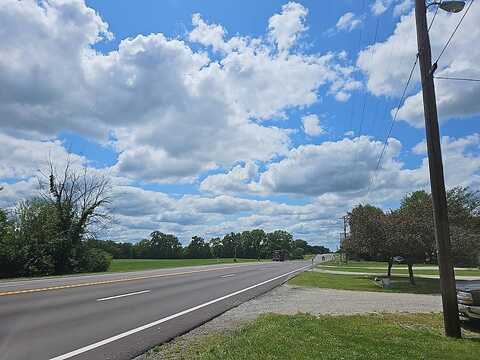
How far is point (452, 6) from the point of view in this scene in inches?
382

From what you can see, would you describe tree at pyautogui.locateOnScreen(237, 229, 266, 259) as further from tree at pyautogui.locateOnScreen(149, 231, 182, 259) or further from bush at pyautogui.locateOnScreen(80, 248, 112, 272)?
bush at pyautogui.locateOnScreen(80, 248, 112, 272)

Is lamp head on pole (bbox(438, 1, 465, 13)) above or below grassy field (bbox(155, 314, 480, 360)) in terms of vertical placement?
above

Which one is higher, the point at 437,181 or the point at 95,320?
the point at 437,181

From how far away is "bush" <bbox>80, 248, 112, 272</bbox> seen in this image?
151 feet

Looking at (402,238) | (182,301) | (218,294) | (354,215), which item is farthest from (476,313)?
(354,215)

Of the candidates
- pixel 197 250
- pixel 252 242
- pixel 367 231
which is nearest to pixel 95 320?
pixel 367 231

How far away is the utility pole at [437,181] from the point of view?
9352 millimetres

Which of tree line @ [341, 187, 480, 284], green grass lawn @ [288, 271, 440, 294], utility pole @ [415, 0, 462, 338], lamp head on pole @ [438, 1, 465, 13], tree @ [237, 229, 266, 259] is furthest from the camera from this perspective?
tree @ [237, 229, 266, 259]

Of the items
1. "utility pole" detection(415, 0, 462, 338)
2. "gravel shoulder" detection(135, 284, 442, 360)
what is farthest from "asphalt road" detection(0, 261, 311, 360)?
"utility pole" detection(415, 0, 462, 338)

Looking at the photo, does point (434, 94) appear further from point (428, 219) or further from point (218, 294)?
point (428, 219)

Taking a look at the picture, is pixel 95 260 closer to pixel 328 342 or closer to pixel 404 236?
pixel 404 236

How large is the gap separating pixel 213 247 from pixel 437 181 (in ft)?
485

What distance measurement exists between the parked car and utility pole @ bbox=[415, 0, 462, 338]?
0.69 metres

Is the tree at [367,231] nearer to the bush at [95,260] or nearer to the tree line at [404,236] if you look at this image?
the tree line at [404,236]
